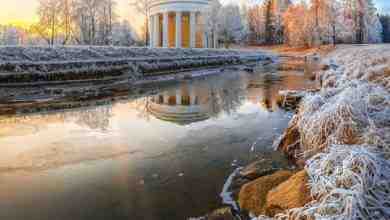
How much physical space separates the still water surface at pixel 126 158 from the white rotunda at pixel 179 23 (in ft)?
132

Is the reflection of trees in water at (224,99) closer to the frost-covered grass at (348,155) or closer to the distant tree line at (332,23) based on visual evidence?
the frost-covered grass at (348,155)

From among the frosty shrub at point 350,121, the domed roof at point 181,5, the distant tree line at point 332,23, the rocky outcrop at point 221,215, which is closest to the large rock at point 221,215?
the rocky outcrop at point 221,215

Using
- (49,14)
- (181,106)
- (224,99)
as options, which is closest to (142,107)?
(181,106)

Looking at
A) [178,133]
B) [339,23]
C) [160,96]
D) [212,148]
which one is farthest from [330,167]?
[339,23]

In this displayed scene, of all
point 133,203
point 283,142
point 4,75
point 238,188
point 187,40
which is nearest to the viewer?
point 133,203

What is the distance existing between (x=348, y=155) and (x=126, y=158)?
3363 mm

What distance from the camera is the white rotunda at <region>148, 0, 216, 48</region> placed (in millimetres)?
48750

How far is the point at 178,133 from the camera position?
7.27 m

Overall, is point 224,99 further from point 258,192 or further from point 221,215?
point 221,215

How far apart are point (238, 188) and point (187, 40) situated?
49.5 m

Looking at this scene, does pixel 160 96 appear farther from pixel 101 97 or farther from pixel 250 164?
pixel 250 164

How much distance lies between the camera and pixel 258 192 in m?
3.95

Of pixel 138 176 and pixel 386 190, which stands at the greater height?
pixel 386 190

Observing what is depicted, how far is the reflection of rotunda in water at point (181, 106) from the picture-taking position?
9008mm
